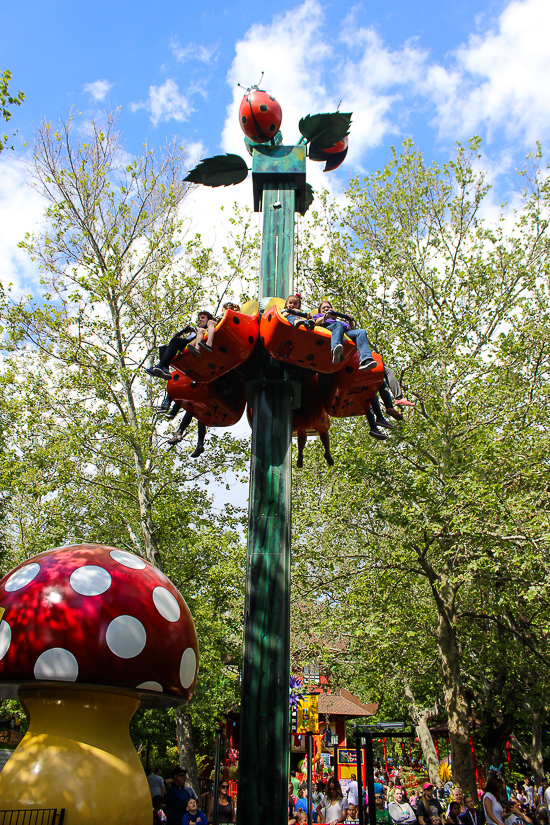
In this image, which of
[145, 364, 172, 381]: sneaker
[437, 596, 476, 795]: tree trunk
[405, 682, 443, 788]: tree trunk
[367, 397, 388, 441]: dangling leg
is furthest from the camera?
[405, 682, 443, 788]: tree trunk

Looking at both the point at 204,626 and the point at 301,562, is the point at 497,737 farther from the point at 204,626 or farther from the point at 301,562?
the point at 204,626

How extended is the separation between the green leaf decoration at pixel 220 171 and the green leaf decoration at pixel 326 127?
26.7 inches

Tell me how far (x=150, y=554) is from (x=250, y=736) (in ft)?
32.8

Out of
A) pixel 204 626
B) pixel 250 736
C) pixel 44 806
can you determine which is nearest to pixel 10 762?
pixel 44 806

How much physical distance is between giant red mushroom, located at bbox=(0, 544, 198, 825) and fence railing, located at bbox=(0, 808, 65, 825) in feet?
0.14

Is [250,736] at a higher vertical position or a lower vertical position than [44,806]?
higher

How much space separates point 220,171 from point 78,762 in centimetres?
499

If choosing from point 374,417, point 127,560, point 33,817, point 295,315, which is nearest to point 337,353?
point 295,315

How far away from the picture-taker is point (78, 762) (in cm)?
313

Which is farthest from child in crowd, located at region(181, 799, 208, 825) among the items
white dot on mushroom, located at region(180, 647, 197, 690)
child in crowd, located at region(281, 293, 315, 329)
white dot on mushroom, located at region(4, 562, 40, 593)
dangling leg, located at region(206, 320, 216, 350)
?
child in crowd, located at region(281, 293, 315, 329)

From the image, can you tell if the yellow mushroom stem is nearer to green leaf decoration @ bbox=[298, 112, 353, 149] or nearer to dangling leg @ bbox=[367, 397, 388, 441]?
dangling leg @ bbox=[367, 397, 388, 441]

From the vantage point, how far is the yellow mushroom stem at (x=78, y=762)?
3023mm

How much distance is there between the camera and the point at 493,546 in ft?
40.1

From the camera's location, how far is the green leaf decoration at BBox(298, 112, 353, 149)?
5.59 metres
